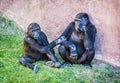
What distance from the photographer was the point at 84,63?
7.45m

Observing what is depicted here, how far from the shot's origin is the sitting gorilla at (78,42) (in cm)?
730

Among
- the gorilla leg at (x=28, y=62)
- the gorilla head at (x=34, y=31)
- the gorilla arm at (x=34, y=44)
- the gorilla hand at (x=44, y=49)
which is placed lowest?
the gorilla leg at (x=28, y=62)

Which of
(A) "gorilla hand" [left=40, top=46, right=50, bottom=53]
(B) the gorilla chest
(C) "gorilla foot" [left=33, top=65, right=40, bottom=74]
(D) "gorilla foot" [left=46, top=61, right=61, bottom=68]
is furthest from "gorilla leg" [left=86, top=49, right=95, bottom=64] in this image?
(C) "gorilla foot" [left=33, top=65, right=40, bottom=74]

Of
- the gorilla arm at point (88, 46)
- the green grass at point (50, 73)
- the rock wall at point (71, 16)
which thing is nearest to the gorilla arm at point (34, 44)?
the green grass at point (50, 73)

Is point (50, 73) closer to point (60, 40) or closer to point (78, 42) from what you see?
point (60, 40)

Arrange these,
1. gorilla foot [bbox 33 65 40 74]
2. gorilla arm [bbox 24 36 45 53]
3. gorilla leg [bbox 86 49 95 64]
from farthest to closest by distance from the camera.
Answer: gorilla arm [bbox 24 36 45 53], gorilla leg [bbox 86 49 95 64], gorilla foot [bbox 33 65 40 74]

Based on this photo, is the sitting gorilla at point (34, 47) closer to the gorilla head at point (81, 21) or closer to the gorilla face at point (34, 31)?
the gorilla face at point (34, 31)

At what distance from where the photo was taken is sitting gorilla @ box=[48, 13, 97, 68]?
7305 mm

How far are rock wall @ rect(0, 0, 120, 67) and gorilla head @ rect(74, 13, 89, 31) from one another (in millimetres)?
297

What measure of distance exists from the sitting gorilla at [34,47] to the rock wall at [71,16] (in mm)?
732

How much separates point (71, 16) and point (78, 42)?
2.10ft

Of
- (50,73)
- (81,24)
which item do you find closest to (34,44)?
(50,73)

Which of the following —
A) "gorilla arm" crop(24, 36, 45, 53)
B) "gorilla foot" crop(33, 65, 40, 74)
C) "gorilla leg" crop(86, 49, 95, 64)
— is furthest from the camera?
"gorilla arm" crop(24, 36, 45, 53)

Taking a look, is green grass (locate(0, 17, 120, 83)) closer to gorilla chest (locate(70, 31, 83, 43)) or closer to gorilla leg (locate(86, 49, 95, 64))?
gorilla leg (locate(86, 49, 95, 64))
